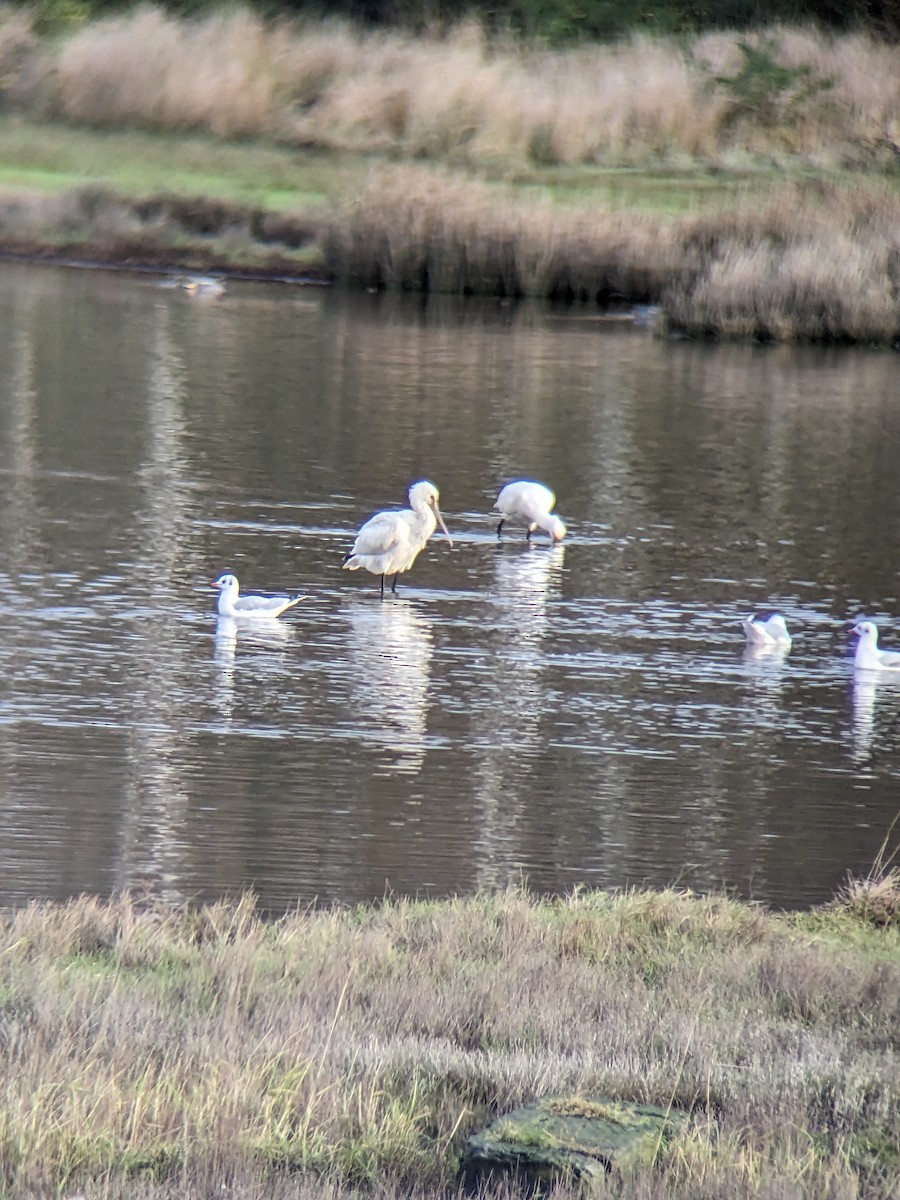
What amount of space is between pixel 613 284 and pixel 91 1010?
26857 millimetres

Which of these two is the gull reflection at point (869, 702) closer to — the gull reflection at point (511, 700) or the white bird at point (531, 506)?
the gull reflection at point (511, 700)

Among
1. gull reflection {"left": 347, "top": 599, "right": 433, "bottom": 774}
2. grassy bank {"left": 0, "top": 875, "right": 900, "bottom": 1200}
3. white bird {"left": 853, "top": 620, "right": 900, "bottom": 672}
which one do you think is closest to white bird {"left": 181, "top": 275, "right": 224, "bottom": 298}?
gull reflection {"left": 347, "top": 599, "right": 433, "bottom": 774}

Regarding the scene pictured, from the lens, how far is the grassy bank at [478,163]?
1146 inches

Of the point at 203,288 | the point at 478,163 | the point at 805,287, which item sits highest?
the point at 478,163

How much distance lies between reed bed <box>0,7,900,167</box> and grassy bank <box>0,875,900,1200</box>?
28958mm

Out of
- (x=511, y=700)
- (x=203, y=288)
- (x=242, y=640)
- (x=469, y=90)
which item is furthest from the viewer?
(x=469, y=90)

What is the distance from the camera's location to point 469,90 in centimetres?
3603

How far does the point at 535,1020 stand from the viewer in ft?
18.9

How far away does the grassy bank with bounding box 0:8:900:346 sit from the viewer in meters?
29.1

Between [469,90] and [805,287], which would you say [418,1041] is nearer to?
[805,287]

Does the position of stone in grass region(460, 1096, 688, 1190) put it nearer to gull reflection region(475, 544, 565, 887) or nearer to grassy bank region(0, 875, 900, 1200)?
grassy bank region(0, 875, 900, 1200)

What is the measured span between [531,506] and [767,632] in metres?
3.01

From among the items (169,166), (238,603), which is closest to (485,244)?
(169,166)

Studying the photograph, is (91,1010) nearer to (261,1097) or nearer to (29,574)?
(261,1097)
